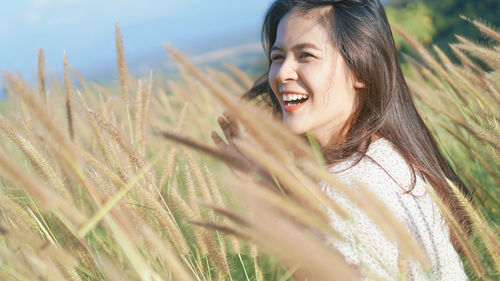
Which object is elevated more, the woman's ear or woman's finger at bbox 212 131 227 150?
the woman's ear

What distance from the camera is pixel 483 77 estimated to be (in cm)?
162

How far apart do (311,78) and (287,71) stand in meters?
0.09

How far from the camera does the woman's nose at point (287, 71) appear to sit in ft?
4.84

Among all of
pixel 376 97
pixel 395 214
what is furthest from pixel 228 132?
pixel 395 214

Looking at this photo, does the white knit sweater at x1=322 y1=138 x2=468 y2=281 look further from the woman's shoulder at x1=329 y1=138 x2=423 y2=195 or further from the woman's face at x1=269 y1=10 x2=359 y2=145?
the woman's face at x1=269 y1=10 x2=359 y2=145

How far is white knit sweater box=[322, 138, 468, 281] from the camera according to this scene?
47.5 inches

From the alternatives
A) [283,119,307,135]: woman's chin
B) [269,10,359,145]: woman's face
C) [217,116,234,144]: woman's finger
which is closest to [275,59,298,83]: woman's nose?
[269,10,359,145]: woman's face

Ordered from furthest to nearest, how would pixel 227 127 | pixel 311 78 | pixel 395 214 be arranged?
pixel 227 127 < pixel 311 78 < pixel 395 214

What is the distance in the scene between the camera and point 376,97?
158 cm

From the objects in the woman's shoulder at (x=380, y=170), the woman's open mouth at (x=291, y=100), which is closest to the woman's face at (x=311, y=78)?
the woman's open mouth at (x=291, y=100)

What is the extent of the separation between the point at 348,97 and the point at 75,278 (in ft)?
3.45

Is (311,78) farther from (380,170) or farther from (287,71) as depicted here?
(380,170)

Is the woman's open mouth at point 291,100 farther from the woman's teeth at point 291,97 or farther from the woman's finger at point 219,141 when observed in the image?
the woman's finger at point 219,141

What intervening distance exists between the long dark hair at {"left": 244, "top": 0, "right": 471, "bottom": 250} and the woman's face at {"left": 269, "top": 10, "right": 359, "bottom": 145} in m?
0.04
